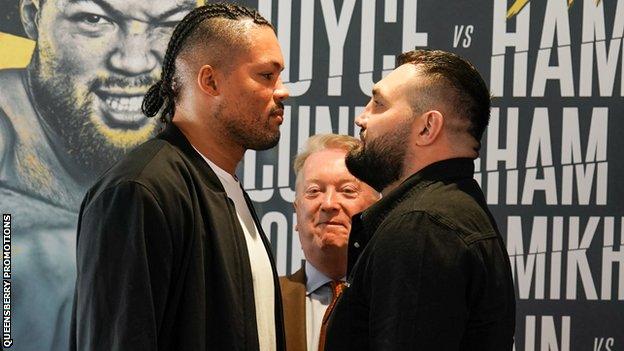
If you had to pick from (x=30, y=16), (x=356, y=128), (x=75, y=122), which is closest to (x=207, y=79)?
(x=356, y=128)

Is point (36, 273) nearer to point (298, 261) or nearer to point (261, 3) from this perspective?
point (298, 261)

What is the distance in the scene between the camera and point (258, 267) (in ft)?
6.53

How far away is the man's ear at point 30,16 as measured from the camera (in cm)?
326

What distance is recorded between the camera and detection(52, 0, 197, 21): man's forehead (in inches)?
128

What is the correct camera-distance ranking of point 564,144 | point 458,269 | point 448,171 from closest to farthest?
point 458,269 → point 448,171 → point 564,144

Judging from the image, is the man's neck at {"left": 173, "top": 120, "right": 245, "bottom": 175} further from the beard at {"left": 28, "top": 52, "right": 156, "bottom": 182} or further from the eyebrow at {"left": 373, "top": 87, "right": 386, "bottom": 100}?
the beard at {"left": 28, "top": 52, "right": 156, "bottom": 182}

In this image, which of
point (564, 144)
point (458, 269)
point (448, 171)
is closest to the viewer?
point (458, 269)

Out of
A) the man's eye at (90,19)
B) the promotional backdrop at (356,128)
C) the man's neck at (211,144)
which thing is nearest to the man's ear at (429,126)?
the man's neck at (211,144)

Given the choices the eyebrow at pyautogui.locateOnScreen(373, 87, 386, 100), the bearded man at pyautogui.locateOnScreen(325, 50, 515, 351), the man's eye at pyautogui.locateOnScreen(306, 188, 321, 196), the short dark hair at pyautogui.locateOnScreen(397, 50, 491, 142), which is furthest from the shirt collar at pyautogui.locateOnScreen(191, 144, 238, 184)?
the man's eye at pyautogui.locateOnScreen(306, 188, 321, 196)

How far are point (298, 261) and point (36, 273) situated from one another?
0.93 m

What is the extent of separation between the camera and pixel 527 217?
128 inches

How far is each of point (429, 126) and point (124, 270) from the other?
2.34 ft

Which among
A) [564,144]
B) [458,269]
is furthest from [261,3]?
[458,269]

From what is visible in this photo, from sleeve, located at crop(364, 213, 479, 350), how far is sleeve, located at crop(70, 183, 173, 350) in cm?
40
